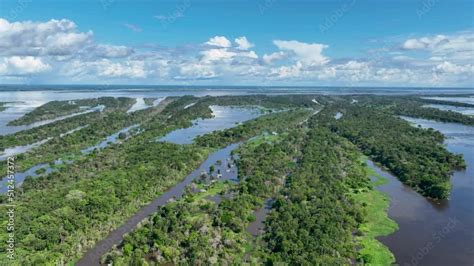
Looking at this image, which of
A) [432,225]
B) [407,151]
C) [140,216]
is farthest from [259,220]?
[407,151]

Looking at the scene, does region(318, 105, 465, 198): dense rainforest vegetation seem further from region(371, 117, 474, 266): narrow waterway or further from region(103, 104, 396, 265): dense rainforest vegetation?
region(103, 104, 396, 265): dense rainforest vegetation

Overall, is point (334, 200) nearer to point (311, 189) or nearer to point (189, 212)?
point (311, 189)

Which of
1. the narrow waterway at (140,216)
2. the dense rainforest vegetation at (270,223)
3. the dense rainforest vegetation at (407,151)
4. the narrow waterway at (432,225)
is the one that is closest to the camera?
the dense rainforest vegetation at (270,223)

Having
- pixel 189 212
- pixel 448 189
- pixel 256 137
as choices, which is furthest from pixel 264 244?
pixel 256 137

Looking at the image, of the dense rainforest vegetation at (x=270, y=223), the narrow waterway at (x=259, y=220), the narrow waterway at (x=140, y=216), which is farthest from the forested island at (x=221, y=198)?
the narrow waterway at (x=140, y=216)

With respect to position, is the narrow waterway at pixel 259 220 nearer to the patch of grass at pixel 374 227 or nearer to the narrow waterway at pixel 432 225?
the patch of grass at pixel 374 227
